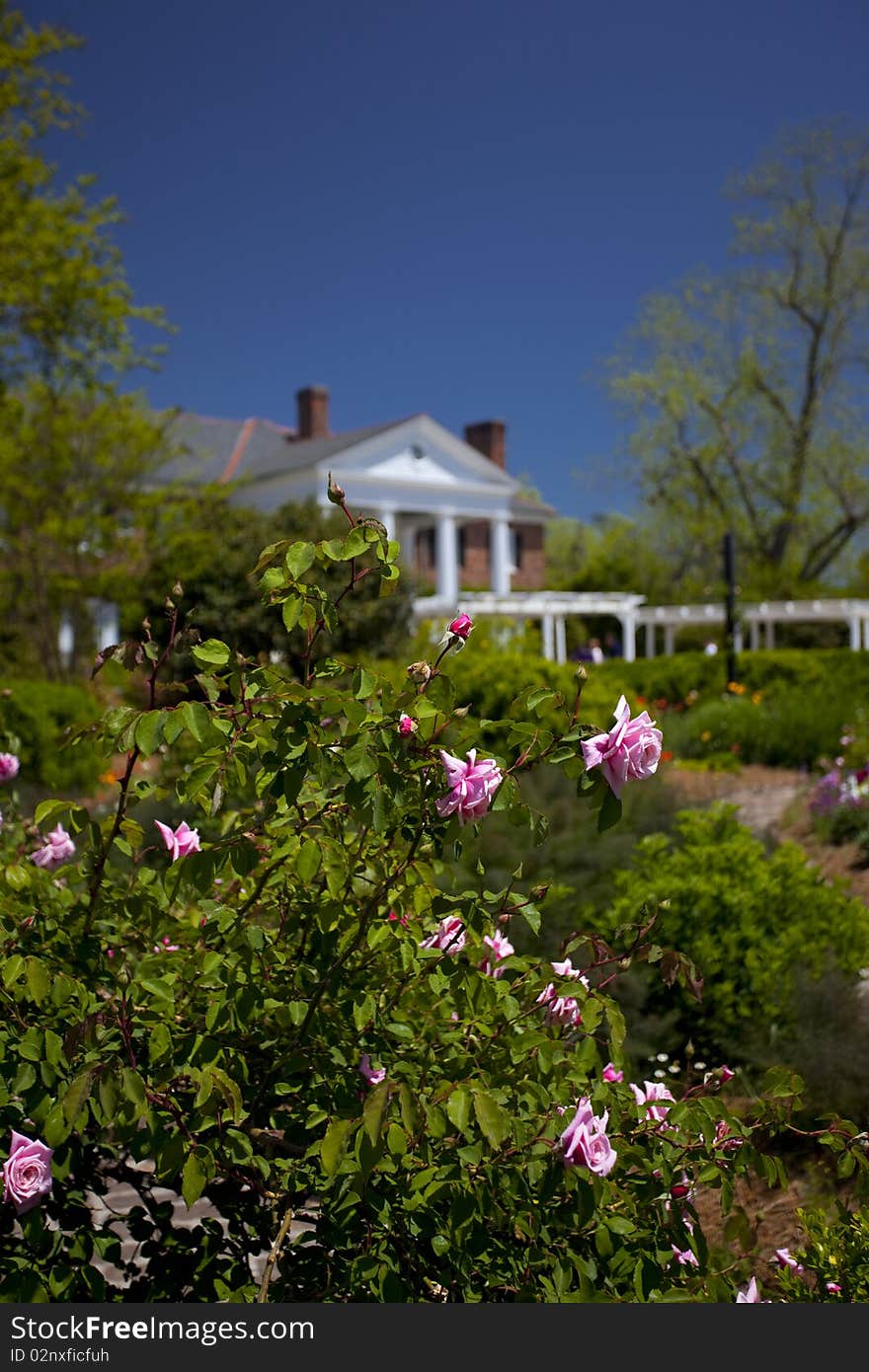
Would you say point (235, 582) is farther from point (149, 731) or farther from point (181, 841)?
point (149, 731)

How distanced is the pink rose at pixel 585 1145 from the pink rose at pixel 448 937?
397 millimetres

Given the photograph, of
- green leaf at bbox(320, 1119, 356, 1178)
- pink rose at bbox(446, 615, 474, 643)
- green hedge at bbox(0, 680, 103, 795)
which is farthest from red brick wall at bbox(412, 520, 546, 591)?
green leaf at bbox(320, 1119, 356, 1178)

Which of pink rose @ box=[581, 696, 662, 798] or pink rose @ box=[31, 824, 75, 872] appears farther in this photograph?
pink rose @ box=[31, 824, 75, 872]

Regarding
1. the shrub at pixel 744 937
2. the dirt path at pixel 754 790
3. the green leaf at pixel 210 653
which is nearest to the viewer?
the green leaf at pixel 210 653

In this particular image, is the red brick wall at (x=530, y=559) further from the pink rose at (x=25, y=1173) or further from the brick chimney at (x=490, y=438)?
the pink rose at (x=25, y=1173)

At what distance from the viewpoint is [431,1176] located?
181cm

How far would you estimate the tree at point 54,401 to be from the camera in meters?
14.3

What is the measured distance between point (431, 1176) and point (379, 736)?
68cm

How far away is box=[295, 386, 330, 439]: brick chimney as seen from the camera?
120 feet

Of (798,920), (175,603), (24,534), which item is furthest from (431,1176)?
(24,534)

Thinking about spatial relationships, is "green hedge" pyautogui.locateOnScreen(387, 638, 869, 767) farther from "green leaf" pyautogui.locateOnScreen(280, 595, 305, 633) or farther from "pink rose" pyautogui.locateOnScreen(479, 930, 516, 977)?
"green leaf" pyautogui.locateOnScreen(280, 595, 305, 633)

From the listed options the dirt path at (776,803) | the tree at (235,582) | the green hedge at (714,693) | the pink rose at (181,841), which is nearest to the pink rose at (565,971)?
the pink rose at (181,841)

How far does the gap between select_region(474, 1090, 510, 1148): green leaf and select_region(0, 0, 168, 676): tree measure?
44.7 ft

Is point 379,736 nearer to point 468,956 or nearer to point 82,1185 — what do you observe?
point 468,956
